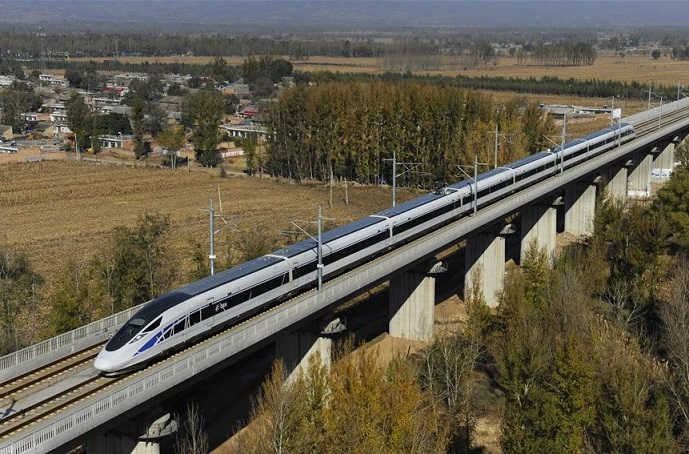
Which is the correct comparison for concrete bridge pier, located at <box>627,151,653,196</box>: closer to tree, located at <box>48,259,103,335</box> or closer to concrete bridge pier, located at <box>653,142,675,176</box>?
concrete bridge pier, located at <box>653,142,675,176</box>

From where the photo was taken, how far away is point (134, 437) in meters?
26.0

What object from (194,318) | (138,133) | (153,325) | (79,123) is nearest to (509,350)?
(194,318)

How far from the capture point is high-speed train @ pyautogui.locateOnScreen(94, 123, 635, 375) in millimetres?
26297

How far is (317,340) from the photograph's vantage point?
3488 centimetres

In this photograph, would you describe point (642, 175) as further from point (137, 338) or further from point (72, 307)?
point (137, 338)

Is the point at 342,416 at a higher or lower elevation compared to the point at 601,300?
higher

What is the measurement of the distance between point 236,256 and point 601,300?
22026mm

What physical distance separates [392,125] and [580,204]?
23829 millimetres

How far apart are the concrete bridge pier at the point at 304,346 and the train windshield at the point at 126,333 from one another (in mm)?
9043

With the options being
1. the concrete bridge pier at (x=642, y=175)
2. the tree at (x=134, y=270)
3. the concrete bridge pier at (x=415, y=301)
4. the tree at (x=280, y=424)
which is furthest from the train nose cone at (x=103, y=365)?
the concrete bridge pier at (x=642, y=175)

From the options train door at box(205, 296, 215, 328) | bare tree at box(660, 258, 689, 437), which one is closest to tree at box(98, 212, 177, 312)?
train door at box(205, 296, 215, 328)

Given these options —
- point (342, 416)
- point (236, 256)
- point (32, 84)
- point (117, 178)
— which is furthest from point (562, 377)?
point (32, 84)

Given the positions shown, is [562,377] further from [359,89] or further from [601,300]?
[359,89]

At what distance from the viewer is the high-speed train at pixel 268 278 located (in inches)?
1035
